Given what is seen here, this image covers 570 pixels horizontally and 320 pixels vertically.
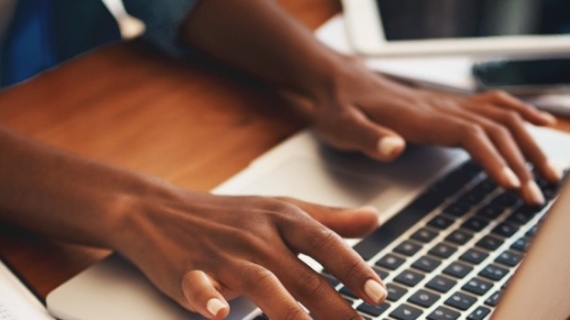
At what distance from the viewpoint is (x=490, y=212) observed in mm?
760

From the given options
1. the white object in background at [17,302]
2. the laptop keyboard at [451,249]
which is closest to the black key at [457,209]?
the laptop keyboard at [451,249]

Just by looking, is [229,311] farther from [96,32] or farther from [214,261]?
[96,32]

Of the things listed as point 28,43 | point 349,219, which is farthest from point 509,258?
point 28,43

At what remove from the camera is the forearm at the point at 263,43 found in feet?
3.06

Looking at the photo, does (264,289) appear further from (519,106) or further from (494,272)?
(519,106)

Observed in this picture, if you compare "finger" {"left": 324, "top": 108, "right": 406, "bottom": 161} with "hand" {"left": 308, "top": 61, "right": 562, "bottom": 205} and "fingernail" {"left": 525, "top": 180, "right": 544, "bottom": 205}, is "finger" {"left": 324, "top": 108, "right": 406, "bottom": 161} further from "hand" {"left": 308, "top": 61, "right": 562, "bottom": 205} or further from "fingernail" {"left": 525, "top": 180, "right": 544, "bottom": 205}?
"fingernail" {"left": 525, "top": 180, "right": 544, "bottom": 205}

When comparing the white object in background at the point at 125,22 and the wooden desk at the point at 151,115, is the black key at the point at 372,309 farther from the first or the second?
the white object in background at the point at 125,22

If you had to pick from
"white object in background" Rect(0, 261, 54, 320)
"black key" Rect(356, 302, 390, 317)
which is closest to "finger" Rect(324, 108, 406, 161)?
"black key" Rect(356, 302, 390, 317)

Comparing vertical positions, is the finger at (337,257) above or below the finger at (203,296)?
above

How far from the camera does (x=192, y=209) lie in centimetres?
69

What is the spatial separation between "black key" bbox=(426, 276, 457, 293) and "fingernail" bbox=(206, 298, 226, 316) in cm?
16

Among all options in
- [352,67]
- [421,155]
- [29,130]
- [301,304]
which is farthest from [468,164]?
[29,130]

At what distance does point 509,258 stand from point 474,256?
3 cm

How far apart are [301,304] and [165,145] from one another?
0.95 ft
